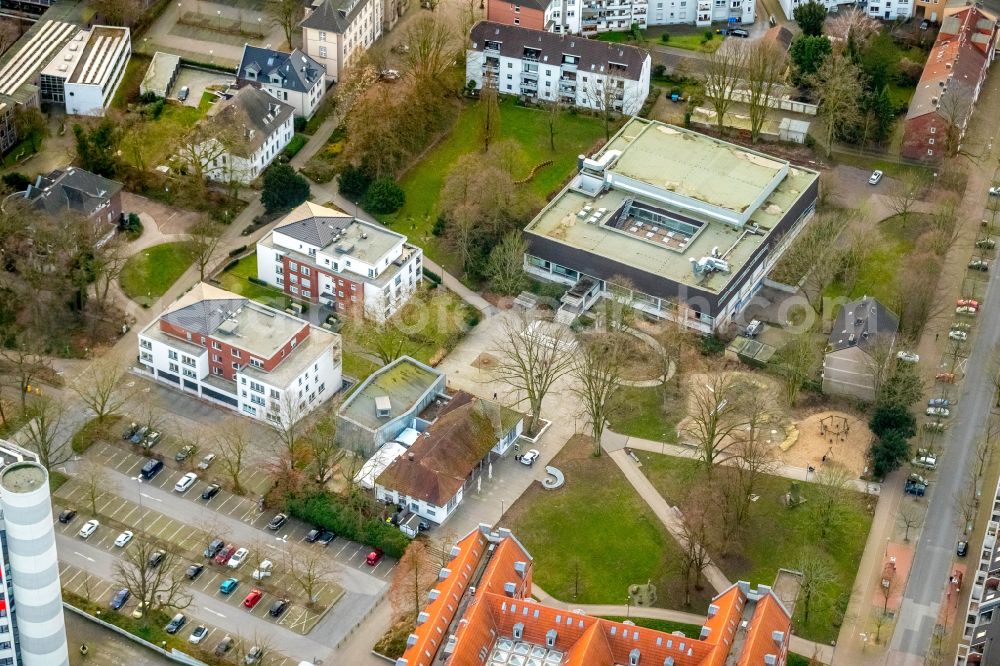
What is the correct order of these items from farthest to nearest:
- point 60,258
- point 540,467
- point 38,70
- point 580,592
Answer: point 38,70
point 60,258
point 540,467
point 580,592

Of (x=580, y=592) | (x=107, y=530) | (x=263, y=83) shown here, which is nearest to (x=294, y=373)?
(x=107, y=530)

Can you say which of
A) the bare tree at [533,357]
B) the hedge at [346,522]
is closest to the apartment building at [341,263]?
the bare tree at [533,357]

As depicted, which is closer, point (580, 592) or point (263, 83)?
point (580, 592)

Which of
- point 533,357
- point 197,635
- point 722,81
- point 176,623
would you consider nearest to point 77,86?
point 533,357

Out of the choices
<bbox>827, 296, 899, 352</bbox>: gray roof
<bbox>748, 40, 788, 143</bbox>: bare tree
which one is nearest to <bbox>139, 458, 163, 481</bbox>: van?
<bbox>827, 296, 899, 352</bbox>: gray roof

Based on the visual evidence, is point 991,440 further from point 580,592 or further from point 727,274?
point 580,592

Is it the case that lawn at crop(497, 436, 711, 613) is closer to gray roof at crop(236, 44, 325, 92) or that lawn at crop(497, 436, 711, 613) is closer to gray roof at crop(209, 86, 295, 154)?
gray roof at crop(209, 86, 295, 154)

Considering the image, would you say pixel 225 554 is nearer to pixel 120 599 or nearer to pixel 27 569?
pixel 120 599
